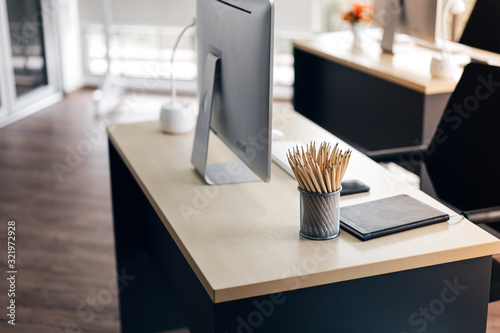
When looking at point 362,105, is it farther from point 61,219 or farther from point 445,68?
point 61,219

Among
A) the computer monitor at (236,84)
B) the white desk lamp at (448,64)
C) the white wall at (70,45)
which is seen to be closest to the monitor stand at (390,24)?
the white desk lamp at (448,64)

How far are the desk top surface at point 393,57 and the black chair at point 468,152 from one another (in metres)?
0.52

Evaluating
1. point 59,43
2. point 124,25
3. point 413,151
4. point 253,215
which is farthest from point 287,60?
point 253,215

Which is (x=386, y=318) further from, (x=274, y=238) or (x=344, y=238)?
(x=274, y=238)

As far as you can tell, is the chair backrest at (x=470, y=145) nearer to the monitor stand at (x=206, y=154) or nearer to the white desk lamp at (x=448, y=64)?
the white desk lamp at (x=448, y=64)

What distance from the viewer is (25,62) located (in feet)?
17.4

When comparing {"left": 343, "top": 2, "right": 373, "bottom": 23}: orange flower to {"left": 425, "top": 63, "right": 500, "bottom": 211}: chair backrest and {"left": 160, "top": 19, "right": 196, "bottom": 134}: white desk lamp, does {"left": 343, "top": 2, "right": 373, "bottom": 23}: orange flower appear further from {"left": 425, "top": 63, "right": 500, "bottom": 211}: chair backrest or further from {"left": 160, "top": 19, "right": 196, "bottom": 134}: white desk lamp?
{"left": 160, "top": 19, "right": 196, "bottom": 134}: white desk lamp

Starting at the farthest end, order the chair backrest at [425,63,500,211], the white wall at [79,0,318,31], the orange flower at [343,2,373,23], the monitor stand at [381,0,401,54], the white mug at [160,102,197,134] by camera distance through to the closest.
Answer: the white wall at [79,0,318,31]
the orange flower at [343,2,373,23]
the monitor stand at [381,0,401,54]
the white mug at [160,102,197,134]
the chair backrest at [425,63,500,211]

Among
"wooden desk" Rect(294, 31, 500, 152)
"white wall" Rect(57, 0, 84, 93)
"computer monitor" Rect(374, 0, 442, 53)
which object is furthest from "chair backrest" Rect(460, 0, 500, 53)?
"white wall" Rect(57, 0, 84, 93)

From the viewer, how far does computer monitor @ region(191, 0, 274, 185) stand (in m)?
1.52

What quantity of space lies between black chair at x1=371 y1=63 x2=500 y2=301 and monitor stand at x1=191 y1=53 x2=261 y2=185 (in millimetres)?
604

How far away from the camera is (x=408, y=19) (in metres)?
3.35

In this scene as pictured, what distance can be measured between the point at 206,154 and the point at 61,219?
6.06 feet

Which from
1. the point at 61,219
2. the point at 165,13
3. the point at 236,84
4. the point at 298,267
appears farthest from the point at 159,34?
the point at 298,267
